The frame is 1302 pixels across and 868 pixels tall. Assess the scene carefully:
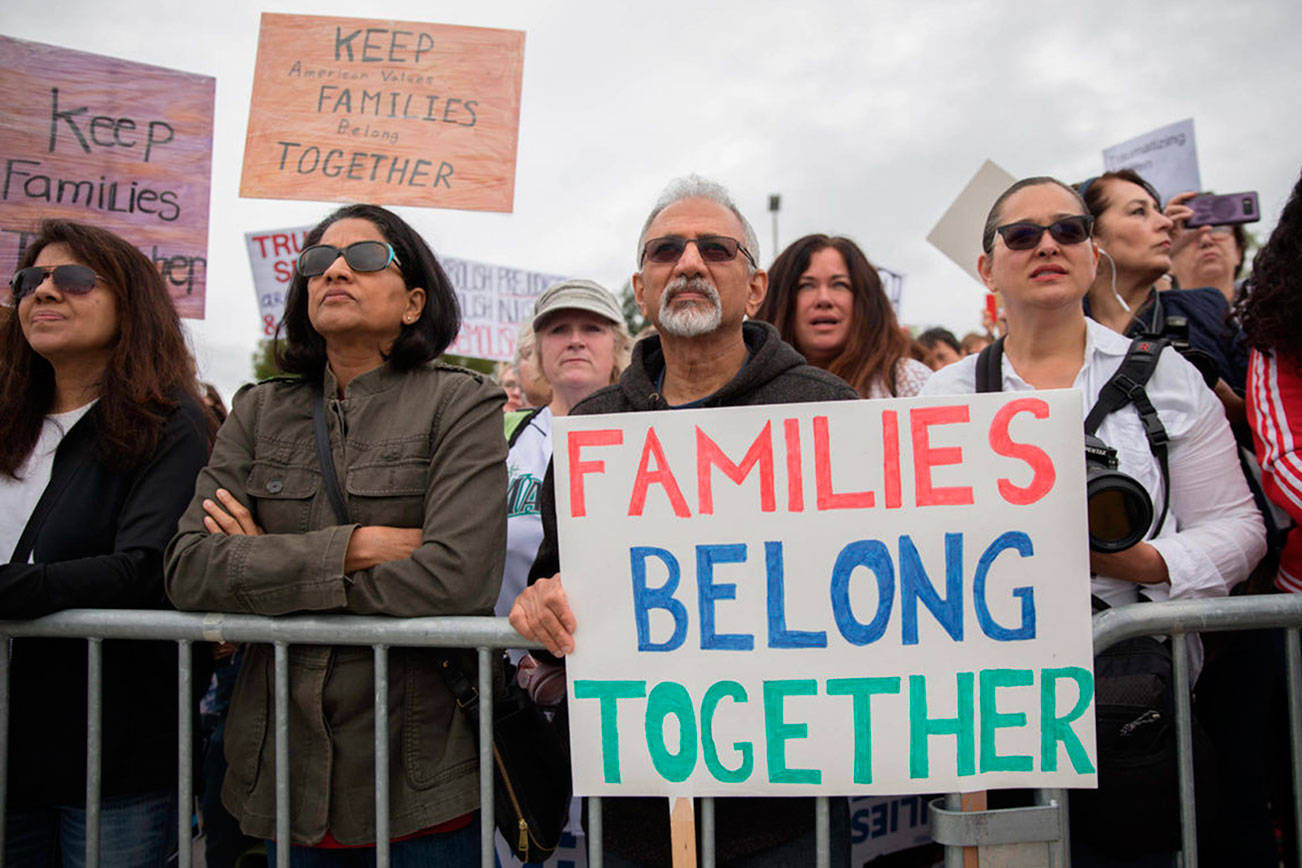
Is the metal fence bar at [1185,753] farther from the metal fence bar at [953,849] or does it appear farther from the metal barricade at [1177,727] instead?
the metal fence bar at [953,849]

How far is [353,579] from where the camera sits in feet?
6.16

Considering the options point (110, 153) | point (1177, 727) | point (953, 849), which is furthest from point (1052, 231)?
point (110, 153)

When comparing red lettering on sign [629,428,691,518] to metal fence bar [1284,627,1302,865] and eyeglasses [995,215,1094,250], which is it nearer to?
eyeglasses [995,215,1094,250]

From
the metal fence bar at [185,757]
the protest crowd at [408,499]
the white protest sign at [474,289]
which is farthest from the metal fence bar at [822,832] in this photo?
the white protest sign at [474,289]

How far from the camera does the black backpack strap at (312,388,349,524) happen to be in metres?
2.02

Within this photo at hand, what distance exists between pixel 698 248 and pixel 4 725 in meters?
2.06

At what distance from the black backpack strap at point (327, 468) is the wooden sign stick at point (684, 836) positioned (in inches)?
39.9

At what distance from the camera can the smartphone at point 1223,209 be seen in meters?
3.15

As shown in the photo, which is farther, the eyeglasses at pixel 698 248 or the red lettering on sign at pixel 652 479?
the eyeglasses at pixel 698 248

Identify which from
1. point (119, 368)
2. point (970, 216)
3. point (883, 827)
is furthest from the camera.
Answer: point (970, 216)

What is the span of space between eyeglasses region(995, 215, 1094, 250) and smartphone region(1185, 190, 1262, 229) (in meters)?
1.45

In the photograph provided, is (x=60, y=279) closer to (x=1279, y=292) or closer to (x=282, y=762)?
(x=282, y=762)

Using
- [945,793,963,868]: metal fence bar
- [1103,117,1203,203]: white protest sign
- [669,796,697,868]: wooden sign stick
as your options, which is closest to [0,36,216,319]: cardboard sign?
[669,796,697,868]: wooden sign stick

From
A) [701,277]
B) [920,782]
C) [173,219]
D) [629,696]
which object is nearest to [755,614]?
[629,696]
